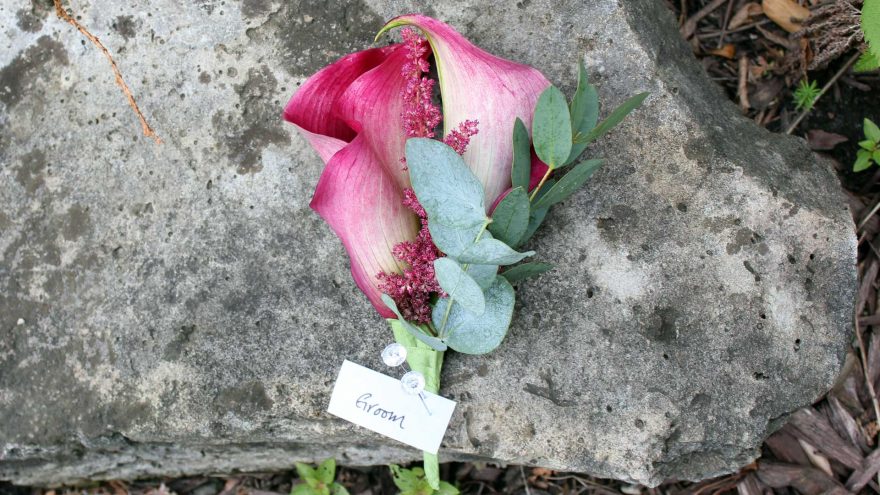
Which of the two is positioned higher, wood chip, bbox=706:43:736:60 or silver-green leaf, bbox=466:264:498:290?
wood chip, bbox=706:43:736:60

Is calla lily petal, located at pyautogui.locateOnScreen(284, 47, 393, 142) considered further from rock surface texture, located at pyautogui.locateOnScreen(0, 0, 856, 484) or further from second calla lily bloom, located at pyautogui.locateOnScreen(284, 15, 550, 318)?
rock surface texture, located at pyautogui.locateOnScreen(0, 0, 856, 484)

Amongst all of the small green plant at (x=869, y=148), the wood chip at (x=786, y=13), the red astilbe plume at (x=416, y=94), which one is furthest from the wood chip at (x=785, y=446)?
the red astilbe plume at (x=416, y=94)

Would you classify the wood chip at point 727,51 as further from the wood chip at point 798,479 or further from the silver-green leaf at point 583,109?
the wood chip at point 798,479

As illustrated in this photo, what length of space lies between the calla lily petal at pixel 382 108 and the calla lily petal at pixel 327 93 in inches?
0.9

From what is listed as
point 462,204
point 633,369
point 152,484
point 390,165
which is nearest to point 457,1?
point 390,165

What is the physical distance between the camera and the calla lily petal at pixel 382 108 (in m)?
1.14

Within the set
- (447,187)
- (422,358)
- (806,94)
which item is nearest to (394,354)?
(422,358)

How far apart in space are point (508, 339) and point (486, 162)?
304mm

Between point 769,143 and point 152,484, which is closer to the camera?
point 769,143

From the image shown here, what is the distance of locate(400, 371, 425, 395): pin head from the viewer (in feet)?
3.96

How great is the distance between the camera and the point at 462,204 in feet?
3.24

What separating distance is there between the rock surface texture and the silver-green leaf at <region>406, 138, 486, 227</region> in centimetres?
30

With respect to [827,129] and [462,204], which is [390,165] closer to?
[462,204]

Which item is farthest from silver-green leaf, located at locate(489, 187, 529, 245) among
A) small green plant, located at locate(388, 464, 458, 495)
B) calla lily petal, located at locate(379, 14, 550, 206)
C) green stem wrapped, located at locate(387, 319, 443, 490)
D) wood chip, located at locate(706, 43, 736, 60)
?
wood chip, located at locate(706, 43, 736, 60)
